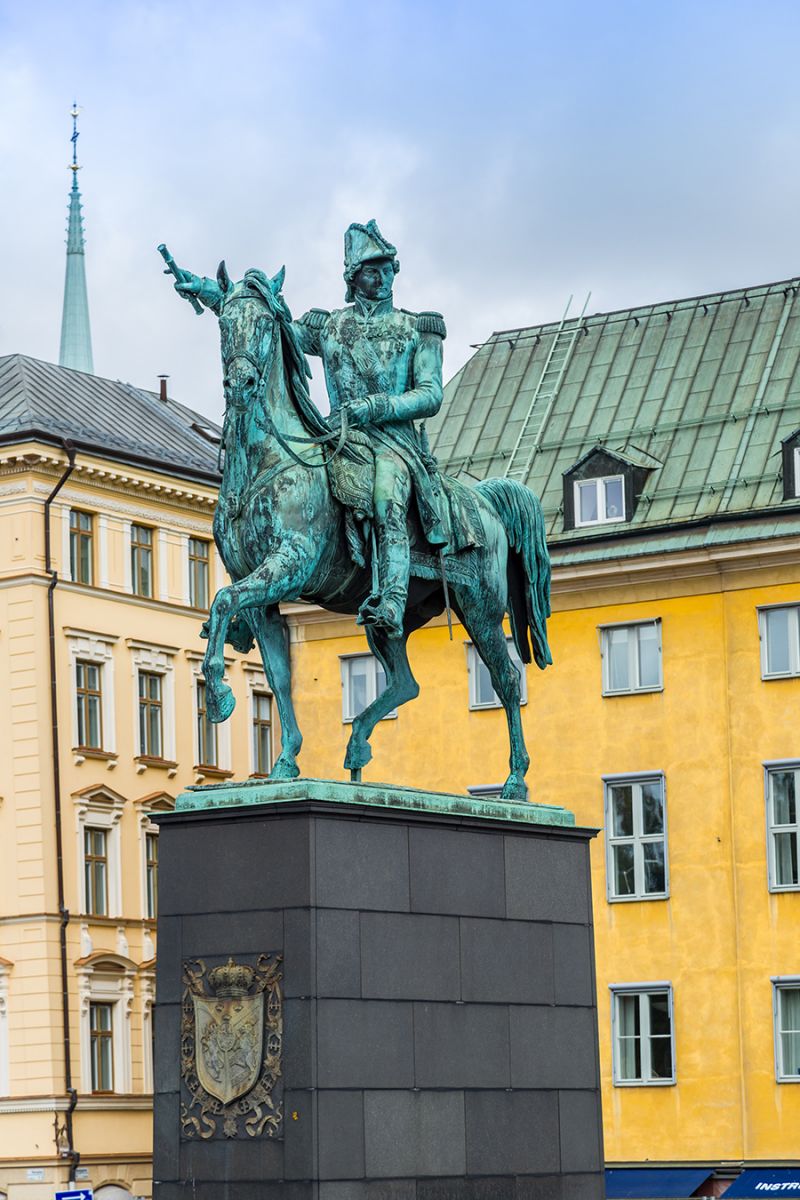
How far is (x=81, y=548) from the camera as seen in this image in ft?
202

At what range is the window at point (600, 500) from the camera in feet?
169

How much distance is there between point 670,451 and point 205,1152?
3434cm

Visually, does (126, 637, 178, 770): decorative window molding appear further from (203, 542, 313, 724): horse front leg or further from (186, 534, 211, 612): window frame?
(203, 542, 313, 724): horse front leg

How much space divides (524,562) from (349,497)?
276 cm

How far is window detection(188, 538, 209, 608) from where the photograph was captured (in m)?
65.2

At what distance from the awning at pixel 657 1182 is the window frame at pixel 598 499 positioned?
1172 centimetres

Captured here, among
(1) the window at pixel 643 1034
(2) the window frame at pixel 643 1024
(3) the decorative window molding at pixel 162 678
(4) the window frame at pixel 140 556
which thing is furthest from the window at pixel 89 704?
→ (1) the window at pixel 643 1034

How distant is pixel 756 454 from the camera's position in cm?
5053

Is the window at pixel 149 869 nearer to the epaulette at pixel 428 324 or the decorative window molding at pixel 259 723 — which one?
the decorative window molding at pixel 259 723

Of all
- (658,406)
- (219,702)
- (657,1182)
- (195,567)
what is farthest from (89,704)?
(219,702)

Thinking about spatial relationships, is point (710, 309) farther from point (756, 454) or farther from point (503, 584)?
point (503, 584)

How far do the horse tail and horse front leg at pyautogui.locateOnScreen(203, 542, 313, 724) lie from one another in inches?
112

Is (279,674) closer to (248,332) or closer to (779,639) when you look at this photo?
(248,332)

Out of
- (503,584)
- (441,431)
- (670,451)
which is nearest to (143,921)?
(441,431)
